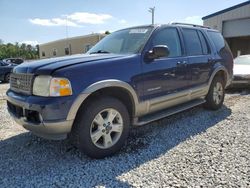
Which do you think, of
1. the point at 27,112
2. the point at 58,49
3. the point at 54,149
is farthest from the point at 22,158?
the point at 58,49

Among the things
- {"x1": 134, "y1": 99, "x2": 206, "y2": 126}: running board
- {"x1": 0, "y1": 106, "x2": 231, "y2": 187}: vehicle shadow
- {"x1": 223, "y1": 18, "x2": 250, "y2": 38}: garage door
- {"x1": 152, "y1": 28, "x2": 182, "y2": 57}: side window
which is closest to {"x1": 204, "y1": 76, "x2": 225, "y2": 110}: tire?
{"x1": 134, "y1": 99, "x2": 206, "y2": 126}: running board

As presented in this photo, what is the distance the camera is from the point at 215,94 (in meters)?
5.98

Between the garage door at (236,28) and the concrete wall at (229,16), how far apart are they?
17.9 inches

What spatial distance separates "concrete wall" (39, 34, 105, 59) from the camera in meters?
30.2

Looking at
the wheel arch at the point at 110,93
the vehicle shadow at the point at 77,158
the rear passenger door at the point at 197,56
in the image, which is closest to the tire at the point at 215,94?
the rear passenger door at the point at 197,56

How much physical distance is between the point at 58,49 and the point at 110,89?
3784 cm

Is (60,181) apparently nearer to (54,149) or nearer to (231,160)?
(54,149)

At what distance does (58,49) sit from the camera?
3950 centimetres

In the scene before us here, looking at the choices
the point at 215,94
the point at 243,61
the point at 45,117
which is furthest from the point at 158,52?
the point at 243,61

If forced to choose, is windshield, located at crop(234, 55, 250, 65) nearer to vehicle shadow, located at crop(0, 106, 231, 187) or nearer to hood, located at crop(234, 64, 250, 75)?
hood, located at crop(234, 64, 250, 75)

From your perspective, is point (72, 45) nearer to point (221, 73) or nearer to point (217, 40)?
point (217, 40)

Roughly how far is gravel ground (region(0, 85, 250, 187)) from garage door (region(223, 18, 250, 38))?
16.9m

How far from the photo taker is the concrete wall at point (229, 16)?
61.0 ft

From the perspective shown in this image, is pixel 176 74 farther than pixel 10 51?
No
